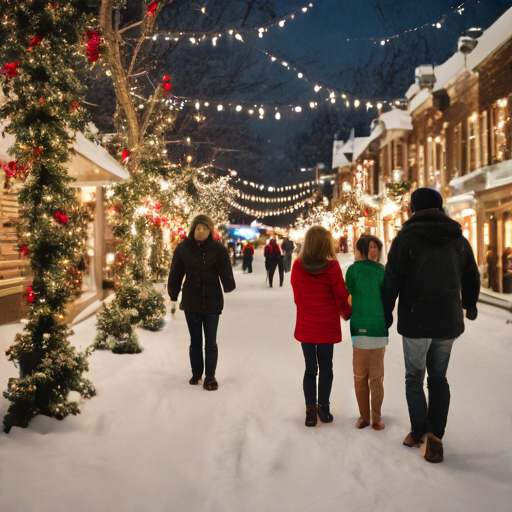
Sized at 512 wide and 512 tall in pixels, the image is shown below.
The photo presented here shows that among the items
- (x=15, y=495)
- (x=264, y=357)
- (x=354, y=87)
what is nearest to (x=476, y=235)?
(x=354, y=87)

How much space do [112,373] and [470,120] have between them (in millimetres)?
16805

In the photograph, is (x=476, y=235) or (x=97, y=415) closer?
(x=97, y=415)

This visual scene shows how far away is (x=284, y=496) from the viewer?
3.68 meters

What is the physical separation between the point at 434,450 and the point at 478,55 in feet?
55.2

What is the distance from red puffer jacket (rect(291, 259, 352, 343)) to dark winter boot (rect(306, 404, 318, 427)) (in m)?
0.57

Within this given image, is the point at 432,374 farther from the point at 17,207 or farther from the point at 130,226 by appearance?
the point at 17,207

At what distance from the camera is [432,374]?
14.1ft

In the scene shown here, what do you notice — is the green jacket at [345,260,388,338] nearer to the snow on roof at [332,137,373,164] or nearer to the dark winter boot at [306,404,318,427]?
the dark winter boot at [306,404,318,427]

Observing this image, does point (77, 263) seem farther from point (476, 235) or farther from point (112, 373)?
point (476, 235)

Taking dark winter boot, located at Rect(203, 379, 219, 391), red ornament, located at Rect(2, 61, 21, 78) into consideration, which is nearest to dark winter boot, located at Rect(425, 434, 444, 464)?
dark winter boot, located at Rect(203, 379, 219, 391)

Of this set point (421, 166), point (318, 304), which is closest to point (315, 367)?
point (318, 304)

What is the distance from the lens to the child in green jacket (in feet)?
15.8

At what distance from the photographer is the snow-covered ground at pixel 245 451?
362 cm

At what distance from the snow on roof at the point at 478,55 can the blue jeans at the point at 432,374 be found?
44.9 feet
